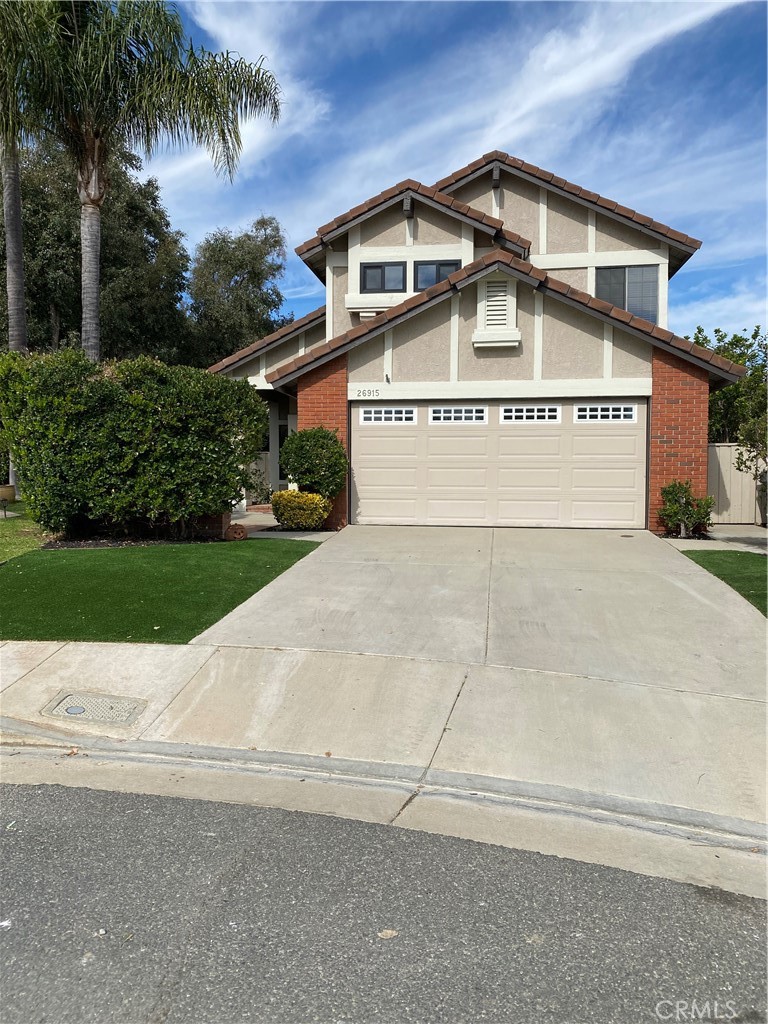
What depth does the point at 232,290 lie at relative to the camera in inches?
1231

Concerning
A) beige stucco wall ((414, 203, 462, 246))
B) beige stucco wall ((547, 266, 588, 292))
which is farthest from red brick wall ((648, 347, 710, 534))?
beige stucco wall ((414, 203, 462, 246))

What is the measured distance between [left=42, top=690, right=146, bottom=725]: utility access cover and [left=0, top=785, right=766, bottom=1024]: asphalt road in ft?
4.80

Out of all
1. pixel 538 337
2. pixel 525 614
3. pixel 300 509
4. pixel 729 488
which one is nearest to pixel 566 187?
pixel 538 337

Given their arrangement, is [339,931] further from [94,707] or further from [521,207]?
[521,207]

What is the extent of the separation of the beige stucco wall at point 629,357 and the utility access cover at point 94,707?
10.7 meters

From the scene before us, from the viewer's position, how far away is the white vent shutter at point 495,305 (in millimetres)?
13562

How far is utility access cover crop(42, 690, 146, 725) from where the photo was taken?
5480mm

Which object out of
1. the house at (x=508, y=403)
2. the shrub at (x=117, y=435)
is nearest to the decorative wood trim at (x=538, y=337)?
the house at (x=508, y=403)

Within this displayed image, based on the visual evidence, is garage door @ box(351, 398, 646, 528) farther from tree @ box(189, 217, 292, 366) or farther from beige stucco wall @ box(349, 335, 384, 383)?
tree @ box(189, 217, 292, 366)

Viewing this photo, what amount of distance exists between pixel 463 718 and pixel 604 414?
31.2 feet

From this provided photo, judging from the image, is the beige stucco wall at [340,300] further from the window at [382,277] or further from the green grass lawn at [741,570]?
the green grass lawn at [741,570]

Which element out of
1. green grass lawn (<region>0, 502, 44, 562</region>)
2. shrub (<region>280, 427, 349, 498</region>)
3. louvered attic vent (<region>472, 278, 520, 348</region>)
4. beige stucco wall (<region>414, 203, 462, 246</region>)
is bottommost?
green grass lawn (<region>0, 502, 44, 562</region>)

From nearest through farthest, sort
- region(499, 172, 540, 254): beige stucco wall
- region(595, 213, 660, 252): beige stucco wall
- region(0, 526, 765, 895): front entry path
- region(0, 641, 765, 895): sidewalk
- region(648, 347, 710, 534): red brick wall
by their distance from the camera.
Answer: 1. region(0, 641, 765, 895): sidewalk
2. region(0, 526, 765, 895): front entry path
3. region(648, 347, 710, 534): red brick wall
4. region(595, 213, 660, 252): beige stucco wall
5. region(499, 172, 540, 254): beige stucco wall

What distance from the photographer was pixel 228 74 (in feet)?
47.4
